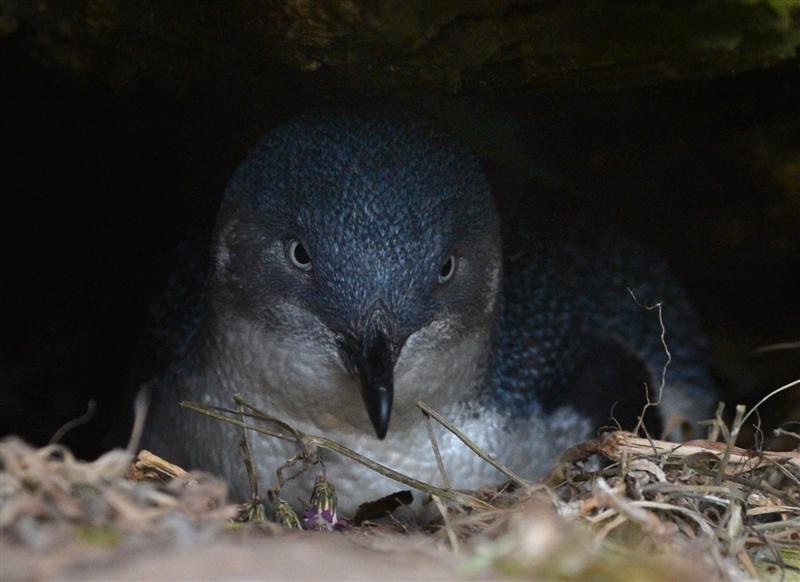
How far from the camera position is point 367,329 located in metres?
2.56

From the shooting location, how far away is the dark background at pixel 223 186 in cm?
331

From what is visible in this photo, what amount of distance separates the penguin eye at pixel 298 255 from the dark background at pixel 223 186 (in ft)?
1.94

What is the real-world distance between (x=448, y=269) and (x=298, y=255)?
415 mm

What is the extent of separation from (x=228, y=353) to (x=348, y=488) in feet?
Result: 1.68

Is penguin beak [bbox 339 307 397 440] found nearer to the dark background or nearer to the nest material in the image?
the nest material

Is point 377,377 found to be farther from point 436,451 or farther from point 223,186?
point 223,186

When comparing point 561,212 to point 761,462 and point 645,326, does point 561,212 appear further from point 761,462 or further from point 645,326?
point 761,462

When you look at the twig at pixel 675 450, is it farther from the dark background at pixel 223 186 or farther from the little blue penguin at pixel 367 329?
the dark background at pixel 223 186

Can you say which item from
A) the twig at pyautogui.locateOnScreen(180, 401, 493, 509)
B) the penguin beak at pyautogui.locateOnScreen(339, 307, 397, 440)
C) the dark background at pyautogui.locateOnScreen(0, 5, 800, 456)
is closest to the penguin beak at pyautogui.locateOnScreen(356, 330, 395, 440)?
the penguin beak at pyautogui.locateOnScreen(339, 307, 397, 440)

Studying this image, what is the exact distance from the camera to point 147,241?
386 cm

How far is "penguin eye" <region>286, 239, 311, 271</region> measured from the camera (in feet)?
9.10

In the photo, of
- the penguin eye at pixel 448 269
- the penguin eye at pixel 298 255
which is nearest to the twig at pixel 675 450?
the penguin eye at pixel 448 269

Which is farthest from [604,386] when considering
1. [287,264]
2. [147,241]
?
[147,241]

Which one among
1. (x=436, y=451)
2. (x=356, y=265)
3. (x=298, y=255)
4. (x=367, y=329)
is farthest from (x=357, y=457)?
(x=298, y=255)
